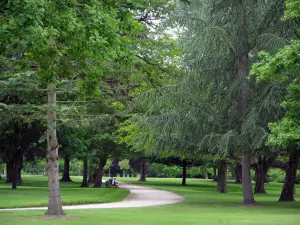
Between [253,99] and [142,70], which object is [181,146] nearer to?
[253,99]

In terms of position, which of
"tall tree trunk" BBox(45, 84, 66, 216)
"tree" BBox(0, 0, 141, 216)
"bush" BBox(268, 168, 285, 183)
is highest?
"tree" BBox(0, 0, 141, 216)

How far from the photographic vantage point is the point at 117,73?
762 inches

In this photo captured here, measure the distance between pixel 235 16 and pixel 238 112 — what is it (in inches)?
180

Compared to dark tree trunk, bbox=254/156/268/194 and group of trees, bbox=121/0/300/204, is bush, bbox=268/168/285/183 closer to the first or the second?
dark tree trunk, bbox=254/156/268/194

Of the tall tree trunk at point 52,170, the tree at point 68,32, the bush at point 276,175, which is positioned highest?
the tree at point 68,32

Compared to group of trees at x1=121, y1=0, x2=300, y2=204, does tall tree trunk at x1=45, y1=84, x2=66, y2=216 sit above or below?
below

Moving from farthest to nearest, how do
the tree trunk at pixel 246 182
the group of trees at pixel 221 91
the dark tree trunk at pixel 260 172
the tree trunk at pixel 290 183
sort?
the dark tree trunk at pixel 260 172 → the tree trunk at pixel 290 183 → the tree trunk at pixel 246 182 → the group of trees at pixel 221 91

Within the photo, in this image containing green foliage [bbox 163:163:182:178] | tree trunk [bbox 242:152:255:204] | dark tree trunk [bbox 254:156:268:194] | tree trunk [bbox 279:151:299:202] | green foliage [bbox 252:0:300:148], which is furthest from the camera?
green foliage [bbox 163:163:182:178]

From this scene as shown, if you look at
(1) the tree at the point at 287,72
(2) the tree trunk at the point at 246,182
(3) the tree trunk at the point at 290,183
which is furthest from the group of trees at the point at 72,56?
(3) the tree trunk at the point at 290,183

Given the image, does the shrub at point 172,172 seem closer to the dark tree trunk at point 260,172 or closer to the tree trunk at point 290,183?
the dark tree trunk at point 260,172

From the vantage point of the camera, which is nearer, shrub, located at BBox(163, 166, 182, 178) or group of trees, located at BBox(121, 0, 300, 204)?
group of trees, located at BBox(121, 0, 300, 204)

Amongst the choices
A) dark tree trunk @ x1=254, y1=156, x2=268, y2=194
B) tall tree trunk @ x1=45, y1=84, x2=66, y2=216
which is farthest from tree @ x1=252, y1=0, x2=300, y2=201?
dark tree trunk @ x1=254, y1=156, x2=268, y2=194

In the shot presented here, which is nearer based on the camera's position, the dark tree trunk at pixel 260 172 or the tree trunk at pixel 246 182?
the tree trunk at pixel 246 182

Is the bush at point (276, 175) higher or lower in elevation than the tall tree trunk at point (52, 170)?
lower
